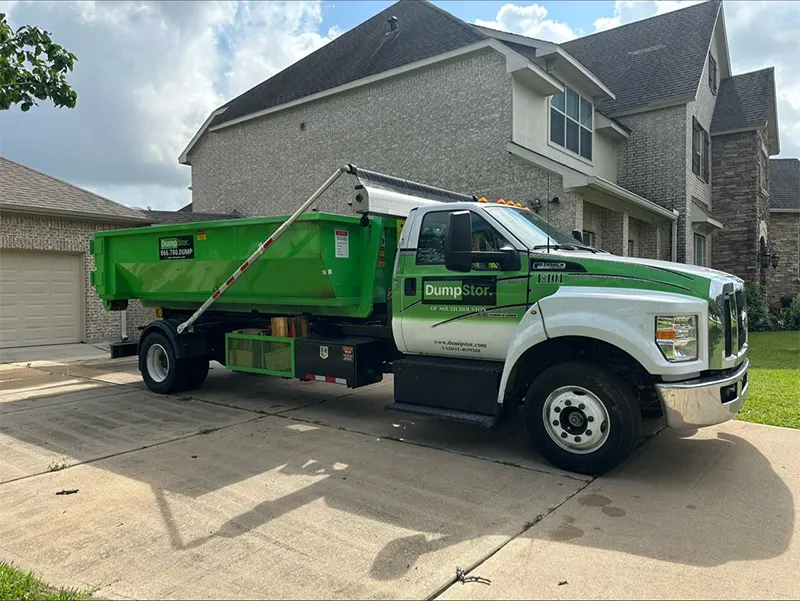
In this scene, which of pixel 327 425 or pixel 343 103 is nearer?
pixel 327 425

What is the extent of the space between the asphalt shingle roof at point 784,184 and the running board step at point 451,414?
23529 mm

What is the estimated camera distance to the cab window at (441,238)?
5.67 m

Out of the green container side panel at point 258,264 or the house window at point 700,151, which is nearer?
the green container side panel at point 258,264

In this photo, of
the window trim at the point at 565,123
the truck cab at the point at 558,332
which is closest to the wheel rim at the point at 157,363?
the truck cab at the point at 558,332

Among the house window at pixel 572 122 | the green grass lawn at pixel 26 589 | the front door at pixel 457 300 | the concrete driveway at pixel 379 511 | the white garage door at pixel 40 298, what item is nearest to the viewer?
the green grass lawn at pixel 26 589

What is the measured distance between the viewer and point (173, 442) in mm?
6102

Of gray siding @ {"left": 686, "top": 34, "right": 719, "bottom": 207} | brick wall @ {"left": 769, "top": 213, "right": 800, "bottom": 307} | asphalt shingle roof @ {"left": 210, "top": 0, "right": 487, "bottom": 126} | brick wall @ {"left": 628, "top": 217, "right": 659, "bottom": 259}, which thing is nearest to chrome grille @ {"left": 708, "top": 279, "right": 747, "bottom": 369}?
Answer: asphalt shingle roof @ {"left": 210, "top": 0, "right": 487, "bottom": 126}

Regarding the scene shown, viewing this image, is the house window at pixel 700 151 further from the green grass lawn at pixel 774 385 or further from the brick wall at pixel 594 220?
the green grass lawn at pixel 774 385

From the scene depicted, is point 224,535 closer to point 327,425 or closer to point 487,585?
point 487,585

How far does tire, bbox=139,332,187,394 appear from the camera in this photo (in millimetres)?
8352

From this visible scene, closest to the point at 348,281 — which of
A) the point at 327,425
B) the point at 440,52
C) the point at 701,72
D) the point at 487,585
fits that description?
the point at 327,425

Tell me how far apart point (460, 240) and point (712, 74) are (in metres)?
19.4

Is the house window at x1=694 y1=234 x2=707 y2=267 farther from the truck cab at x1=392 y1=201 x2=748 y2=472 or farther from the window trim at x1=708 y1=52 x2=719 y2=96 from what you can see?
the truck cab at x1=392 y1=201 x2=748 y2=472

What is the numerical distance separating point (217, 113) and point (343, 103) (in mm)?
6996
